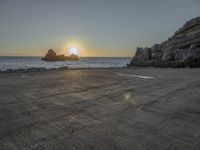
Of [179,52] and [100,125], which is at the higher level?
[179,52]

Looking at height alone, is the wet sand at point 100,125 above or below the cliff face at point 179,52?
below

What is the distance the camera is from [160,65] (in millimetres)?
23000

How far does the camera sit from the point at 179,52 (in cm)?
2202

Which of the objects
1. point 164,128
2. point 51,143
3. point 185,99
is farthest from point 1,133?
point 185,99

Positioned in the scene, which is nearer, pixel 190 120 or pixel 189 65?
pixel 190 120

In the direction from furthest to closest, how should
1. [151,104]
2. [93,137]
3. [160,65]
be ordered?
[160,65]
[151,104]
[93,137]

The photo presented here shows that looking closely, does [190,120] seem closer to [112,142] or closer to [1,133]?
[112,142]

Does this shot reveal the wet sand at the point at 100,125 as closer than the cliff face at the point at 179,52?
Yes

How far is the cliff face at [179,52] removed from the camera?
65.5ft

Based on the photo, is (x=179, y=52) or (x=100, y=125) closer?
(x=100, y=125)

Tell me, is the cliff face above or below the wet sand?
above

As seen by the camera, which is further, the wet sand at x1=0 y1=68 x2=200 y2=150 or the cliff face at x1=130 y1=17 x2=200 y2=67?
the cliff face at x1=130 y1=17 x2=200 y2=67

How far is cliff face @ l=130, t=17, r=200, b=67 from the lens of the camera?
20.0 m

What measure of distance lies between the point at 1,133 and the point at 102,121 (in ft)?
4.65
